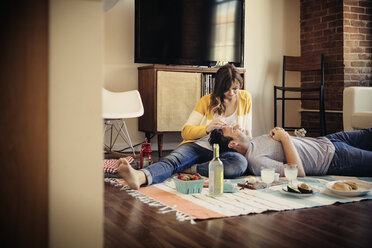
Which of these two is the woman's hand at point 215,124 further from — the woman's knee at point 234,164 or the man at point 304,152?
the woman's knee at point 234,164

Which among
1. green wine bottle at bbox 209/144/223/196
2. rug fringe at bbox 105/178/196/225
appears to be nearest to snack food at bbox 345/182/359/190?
green wine bottle at bbox 209/144/223/196

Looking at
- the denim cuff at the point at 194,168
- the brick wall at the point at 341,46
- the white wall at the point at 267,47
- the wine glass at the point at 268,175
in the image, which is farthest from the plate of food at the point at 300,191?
the white wall at the point at 267,47

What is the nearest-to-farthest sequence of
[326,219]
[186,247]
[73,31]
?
[73,31], [186,247], [326,219]

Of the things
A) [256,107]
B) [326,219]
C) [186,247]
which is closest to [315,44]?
[256,107]

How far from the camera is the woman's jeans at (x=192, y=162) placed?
261 cm

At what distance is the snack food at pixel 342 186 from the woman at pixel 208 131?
2.09ft

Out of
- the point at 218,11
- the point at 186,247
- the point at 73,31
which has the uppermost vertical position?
the point at 218,11

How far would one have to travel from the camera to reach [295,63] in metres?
5.32

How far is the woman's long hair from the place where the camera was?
2930 mm

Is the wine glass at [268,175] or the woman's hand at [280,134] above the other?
the woman's hand at [280,134]

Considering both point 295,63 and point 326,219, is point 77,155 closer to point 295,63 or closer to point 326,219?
point 326,219

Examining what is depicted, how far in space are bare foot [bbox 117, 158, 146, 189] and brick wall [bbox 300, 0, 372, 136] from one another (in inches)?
131

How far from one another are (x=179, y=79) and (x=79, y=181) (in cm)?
360

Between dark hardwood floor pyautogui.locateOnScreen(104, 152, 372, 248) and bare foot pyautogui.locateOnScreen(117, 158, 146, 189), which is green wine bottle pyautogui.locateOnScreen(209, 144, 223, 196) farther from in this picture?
bare foot pyautogui.locateOnScreen(117, 158, 146, 189)
